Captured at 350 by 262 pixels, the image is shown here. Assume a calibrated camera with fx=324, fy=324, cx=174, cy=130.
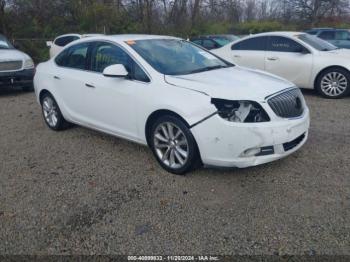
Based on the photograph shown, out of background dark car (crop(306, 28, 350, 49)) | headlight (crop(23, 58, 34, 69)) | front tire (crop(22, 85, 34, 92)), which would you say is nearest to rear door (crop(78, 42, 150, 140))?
headlight (crop(23, 58, 34, 69))

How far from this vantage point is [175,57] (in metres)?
4.25

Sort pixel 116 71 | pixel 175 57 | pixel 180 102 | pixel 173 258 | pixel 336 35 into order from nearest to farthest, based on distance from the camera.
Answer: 1. pixel 173 258
2. pixel 180 102
3. pixel 116 71
4. pixel 175 57
5. pixel 336 35

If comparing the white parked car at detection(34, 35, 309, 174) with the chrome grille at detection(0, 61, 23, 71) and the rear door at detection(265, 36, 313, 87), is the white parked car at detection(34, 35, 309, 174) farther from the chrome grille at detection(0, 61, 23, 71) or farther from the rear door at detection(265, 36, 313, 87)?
the chrome grille at detection(0, 61, 23, 71)

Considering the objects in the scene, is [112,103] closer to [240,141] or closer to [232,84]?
[232,84]

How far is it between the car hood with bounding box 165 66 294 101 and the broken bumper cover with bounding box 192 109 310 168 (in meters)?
0.29

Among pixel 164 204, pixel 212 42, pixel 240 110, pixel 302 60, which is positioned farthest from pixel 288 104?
pixel 212 42

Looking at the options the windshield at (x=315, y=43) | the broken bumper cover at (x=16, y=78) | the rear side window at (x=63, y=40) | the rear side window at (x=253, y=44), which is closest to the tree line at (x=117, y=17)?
the rear side window at (x=63, y=40)

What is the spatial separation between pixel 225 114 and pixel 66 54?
304 cm

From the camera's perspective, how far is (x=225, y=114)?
3320 mm

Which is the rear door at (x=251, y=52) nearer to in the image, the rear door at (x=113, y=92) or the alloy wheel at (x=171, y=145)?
the rear door at (x=113, y=92)

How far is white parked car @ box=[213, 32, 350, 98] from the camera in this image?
6.90 metres

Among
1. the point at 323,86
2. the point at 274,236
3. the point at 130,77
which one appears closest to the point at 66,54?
the point at 130,77

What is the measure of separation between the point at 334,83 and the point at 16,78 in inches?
308

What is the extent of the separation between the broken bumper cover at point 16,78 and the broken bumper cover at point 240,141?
22.6 feet
